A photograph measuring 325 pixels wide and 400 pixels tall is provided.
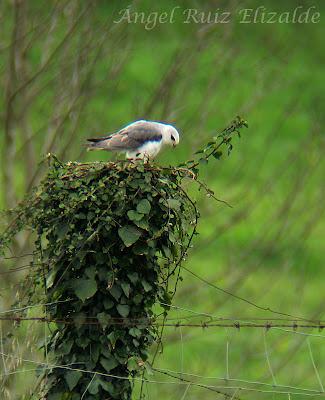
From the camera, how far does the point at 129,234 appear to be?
5406 mm

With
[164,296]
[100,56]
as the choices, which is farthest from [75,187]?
[100,56]

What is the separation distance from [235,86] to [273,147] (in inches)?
51.1

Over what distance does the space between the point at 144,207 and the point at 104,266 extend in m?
0.34

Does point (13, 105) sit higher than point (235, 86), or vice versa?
point (235, 86)

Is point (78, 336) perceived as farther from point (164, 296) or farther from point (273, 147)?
point (273, 147)

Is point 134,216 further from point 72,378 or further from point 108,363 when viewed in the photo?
point 72,378

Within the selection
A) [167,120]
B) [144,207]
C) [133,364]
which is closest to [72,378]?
[133,364]

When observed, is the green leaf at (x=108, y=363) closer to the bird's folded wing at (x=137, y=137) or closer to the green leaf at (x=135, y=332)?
the green leaf at (x=135, y=332)

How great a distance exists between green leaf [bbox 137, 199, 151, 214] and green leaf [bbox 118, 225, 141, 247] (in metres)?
0.09

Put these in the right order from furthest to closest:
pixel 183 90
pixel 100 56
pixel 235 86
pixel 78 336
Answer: pixel 235 86 → pixel 183 90 → pixel 100 56 → pixel 78 336

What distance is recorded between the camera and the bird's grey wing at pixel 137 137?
835 cm

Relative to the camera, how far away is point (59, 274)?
552 centimetres

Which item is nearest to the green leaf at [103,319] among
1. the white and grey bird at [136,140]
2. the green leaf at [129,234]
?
the green leaf at [129,234]

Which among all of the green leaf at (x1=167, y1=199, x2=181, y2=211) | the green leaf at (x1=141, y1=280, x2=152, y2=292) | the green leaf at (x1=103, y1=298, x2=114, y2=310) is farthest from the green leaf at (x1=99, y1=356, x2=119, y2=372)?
the green leaf at (x1=167, y1=199, x2=181, y2=211)
